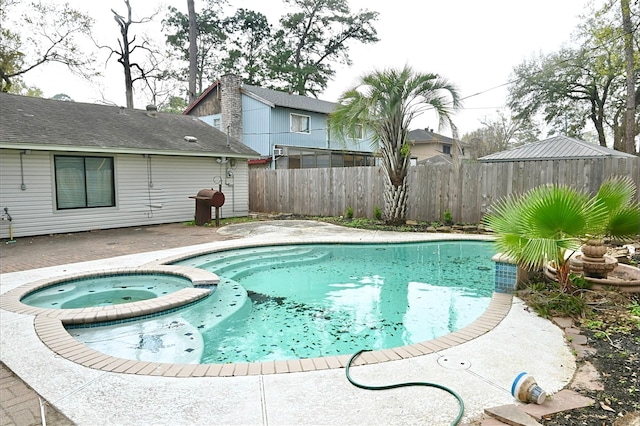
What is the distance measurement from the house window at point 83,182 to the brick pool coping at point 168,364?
19.4 ft

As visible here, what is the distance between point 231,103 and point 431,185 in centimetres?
1336

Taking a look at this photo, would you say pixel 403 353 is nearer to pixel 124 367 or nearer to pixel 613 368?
pixel 613 368

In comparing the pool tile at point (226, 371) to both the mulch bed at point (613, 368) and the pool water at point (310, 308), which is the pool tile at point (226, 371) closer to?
the pool water at point (310, 308)

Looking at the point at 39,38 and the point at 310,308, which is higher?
the point at 39,38

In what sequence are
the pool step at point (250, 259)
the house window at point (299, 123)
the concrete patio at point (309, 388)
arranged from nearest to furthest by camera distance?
the concrete patio at point (309, 388) < the pool step at point (250, 259) < the house window at point (299, 123)

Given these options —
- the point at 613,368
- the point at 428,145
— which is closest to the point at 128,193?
the point at 613,368

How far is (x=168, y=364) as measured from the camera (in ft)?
10.2

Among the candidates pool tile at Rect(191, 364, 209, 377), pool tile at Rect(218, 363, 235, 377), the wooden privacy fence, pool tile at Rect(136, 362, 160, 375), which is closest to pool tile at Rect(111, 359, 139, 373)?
pool tile at Rect(136, 362, 160, 375)

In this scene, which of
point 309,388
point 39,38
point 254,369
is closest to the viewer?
point 309,388

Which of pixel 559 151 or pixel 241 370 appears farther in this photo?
pixel 559 151

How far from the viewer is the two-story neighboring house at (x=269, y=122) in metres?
21.1

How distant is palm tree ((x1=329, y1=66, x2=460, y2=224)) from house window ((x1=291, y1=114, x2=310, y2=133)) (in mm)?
11143

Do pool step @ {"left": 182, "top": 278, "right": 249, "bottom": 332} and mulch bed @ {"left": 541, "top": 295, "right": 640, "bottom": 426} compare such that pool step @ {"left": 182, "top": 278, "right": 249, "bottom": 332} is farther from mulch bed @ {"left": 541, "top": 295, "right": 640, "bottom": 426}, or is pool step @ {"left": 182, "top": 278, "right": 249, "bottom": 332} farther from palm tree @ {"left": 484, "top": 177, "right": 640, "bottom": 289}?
mulch bed @ {"left": 541, "top": 295, "right": 640, "bottom": 426}

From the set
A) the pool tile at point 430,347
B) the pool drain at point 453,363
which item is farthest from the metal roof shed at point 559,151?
the pool drain at point 453,363
